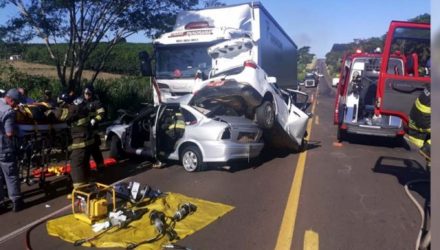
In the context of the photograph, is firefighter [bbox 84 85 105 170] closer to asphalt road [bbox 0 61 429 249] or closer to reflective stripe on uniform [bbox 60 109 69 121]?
reflective stripe on uniform [bbox 60 109 69 121]

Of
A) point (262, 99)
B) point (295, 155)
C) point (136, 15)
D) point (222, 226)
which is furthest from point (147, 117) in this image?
point (136, 15)

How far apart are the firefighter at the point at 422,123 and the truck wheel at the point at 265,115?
3.81 metres

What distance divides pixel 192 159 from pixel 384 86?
3810 mm

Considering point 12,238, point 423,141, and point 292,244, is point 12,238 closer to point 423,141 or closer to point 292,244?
point 292,244

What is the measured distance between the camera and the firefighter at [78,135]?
268 inches

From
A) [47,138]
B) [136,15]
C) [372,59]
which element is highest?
[136,15]

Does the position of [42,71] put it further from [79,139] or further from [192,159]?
A: [79,139]

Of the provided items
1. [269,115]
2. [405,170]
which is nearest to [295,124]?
[269,115]

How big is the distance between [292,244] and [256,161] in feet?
15.8

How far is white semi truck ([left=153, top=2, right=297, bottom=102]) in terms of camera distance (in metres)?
10.8

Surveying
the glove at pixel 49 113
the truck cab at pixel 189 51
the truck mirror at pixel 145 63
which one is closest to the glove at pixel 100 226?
the glove at pixel 49 113

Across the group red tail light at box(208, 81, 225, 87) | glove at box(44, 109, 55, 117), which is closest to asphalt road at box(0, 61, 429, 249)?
glove at box(44, 109, 55, 117)

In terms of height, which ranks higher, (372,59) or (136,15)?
(136,15)

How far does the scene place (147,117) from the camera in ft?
30.9
